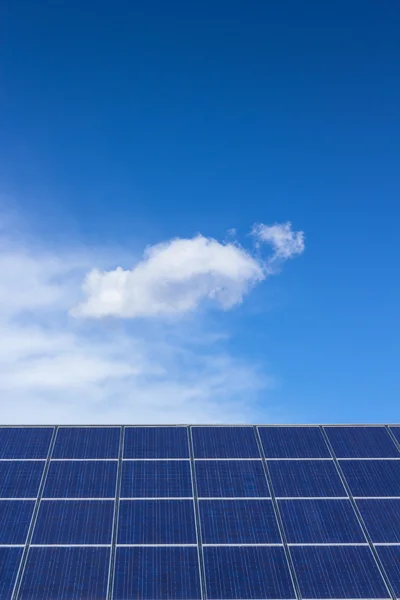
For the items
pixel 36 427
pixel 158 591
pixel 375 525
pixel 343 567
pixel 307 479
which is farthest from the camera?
pixel 36 427

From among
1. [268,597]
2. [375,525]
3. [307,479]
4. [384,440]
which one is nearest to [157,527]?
[268,597]

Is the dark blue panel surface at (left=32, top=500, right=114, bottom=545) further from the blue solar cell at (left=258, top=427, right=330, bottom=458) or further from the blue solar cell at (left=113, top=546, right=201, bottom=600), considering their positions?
the blue solar cell at (left=258, top=427, right=330, bottom=458)

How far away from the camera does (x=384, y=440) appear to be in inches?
1245

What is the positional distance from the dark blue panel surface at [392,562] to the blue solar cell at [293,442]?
18.6 feet

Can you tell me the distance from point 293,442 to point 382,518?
567 centimetres

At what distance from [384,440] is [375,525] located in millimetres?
6031

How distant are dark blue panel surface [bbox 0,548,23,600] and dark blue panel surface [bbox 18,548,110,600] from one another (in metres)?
0.39

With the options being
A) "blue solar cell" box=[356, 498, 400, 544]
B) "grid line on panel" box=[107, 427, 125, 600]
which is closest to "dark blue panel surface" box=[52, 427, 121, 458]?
"grid line on panel" box=[107, 427, 125, 600]

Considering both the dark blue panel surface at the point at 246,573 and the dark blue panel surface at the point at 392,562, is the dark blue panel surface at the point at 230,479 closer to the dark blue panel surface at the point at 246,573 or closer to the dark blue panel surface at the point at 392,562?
the dark blue panel surface at the point at 246,573

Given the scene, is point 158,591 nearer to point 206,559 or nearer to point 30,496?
point 206,559

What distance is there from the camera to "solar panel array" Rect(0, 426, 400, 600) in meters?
23.4

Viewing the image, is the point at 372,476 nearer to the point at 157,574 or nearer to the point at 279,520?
the point at 279,520

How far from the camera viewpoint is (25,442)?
30344 mm

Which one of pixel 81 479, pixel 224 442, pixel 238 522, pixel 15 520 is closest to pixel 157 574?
pixel 238 522
